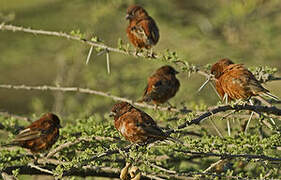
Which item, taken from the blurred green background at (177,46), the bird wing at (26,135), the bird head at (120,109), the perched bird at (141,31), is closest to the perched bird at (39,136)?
the bird wing at (26,135)

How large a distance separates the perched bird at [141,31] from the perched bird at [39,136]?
1841mm

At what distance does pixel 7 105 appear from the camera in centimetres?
2370

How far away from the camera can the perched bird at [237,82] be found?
17.3 feet

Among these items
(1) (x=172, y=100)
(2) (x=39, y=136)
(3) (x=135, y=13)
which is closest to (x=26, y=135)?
(2) (x=39, y=136)

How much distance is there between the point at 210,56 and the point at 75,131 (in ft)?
23.2

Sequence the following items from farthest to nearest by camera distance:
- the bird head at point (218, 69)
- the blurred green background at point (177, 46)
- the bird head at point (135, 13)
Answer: the blurred green background at point (177, 46) < the bird head at point (135, 13) < the bird head at point (218, 69)

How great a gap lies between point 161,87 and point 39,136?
2.25 meters

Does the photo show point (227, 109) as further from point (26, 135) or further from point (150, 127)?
point (26, 135)

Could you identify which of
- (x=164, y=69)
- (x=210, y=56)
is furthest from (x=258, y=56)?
(x=164, y=69)

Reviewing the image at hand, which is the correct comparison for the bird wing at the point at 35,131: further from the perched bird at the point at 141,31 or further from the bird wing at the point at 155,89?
the perched bird at the point at 141,31

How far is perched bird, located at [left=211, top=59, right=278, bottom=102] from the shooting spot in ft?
17.3

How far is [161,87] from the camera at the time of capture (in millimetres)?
7930

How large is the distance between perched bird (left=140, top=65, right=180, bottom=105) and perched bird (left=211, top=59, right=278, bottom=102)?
78.2 inches

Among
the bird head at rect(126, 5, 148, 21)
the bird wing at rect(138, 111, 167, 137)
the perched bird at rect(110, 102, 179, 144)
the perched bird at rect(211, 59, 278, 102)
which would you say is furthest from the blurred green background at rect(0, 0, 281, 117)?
the bird wing at rect(138, 111, 167, 137)
